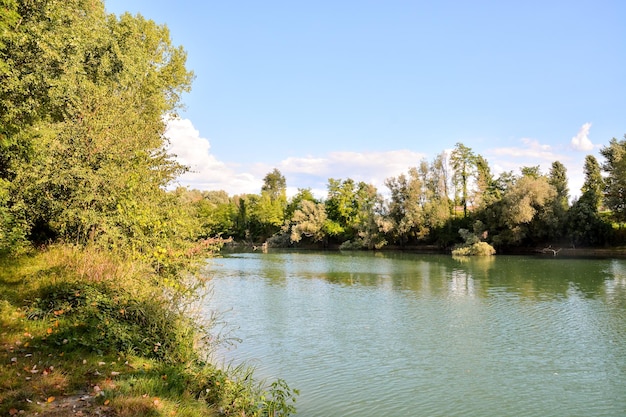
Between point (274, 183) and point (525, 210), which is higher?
point (274, 183)

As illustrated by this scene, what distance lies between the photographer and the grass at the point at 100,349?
5.18 metres

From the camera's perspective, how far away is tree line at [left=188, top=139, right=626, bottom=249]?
47.8 metres

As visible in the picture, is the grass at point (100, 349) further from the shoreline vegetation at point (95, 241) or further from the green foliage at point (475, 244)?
the green foliage at point (475, 244)

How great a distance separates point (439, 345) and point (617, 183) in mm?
41763

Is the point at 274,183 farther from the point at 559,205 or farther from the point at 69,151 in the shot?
the point at 69,151

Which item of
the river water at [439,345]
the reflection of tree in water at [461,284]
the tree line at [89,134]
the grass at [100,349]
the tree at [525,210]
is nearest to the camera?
the grass at [100,349]

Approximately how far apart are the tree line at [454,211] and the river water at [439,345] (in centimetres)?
1561

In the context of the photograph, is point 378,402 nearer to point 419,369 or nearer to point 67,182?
point 419,369

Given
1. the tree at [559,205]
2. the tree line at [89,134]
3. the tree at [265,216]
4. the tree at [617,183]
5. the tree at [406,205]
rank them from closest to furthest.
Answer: the tree line at [89,134] → the tree at [617,183] → the tree at [559,205] → the tree at [406,205] → the tree at [265,216]

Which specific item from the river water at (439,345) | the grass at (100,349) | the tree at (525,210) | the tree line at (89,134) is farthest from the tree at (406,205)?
the grass at (100,349)

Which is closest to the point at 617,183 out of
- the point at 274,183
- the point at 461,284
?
the point at 461,284

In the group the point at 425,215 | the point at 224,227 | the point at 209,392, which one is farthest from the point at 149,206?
the point at 224,227

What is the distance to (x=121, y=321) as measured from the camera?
313 inches

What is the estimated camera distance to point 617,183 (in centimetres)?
4462
